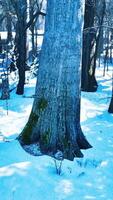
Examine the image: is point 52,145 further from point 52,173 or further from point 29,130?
point 52,173

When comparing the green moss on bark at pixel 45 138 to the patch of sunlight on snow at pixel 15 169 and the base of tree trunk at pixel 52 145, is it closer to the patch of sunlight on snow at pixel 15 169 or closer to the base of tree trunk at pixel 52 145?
the base of tree trunk at pixel 52 145

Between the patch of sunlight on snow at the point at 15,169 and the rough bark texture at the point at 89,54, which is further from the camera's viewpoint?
the rough bark texture at the point at 89,54

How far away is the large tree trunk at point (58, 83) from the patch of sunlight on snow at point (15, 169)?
0.71 m

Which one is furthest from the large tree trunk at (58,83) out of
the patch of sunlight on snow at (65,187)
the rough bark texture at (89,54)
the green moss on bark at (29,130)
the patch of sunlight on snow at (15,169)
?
the rough bark texture at (89,54)

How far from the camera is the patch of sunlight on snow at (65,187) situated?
596 centimetres

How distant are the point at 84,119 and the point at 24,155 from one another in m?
3.75

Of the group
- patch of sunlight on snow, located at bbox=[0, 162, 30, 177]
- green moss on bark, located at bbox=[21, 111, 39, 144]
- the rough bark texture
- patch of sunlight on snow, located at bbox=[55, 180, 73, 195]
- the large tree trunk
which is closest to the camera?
patch of sunlight on snow, located at bbox=[55, 180, 73, 195]

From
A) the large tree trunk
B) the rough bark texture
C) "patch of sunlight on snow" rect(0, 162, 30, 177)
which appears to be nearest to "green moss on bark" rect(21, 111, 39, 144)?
the large tree trunk

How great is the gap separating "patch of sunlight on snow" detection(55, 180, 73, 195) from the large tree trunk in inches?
34.9

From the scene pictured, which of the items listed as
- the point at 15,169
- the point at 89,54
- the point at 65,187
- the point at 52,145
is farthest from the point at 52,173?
the point at 89,54

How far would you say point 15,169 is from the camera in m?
6.30

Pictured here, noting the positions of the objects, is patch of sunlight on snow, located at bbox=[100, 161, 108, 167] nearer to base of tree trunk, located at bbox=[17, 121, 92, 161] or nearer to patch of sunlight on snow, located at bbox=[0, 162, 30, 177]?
base of tree trunk, located at bbox=[17, 121, 92, 161]

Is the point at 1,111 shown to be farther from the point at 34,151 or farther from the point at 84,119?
the point at 34,151

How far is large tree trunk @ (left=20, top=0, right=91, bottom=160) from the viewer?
7.11 m
